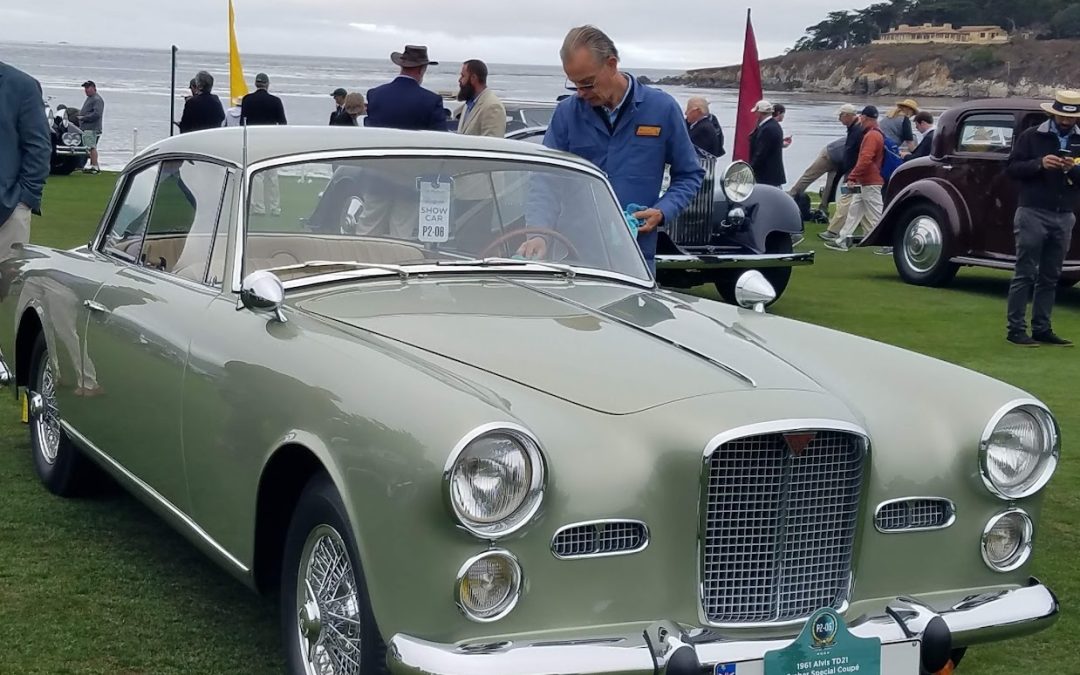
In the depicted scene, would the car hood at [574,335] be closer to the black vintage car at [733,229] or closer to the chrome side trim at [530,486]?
the chrome side trim at [530,486]

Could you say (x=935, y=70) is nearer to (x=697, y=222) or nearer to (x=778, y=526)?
(x=697, y=222)

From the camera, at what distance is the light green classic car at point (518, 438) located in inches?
119

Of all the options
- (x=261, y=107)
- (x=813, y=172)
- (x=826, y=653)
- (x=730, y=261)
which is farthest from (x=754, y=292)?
(x=813, y=172)

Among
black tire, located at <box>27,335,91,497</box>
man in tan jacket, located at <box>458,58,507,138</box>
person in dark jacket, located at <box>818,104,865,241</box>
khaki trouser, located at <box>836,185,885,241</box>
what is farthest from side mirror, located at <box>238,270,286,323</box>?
person in dark jacket, located at <box>818,104,865,241</box>

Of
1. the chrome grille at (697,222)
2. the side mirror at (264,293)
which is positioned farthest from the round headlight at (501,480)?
the chrome grille at (697,222)

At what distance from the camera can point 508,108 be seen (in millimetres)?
15797

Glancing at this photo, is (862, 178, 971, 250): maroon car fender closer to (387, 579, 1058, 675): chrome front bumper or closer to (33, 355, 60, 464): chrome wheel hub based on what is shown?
(33, 355, 60, 464): chrome wheel hub

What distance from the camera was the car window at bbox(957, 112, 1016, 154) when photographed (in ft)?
41.5

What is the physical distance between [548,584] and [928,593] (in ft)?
3.49

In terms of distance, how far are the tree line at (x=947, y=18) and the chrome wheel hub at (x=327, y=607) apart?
8860 cm

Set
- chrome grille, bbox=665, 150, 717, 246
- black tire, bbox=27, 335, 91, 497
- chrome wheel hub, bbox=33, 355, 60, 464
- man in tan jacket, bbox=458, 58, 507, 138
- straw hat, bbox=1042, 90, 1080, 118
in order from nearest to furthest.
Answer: black tire, bbox=27, 335, 91, 497 → chrome wheel hub, bbox=33, 355, 60, 464 → man in tan jacket, bbox=458, 58, 507, 138 → straw hat, bbox=1042, 90, 1080, 118 → chrome grille, bbox=665, 150, 717, 246

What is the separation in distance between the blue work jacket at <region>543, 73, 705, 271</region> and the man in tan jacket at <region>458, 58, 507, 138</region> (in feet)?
11.6

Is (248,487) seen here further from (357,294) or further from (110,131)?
(110,131)

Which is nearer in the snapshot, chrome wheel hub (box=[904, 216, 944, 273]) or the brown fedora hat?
the brown fedora hat
